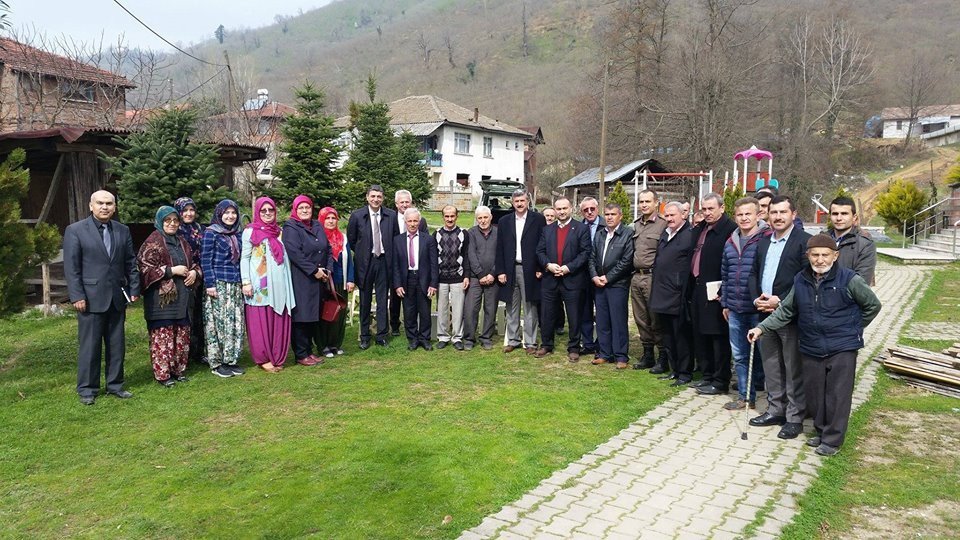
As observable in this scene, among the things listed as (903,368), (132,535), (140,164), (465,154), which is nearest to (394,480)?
(132,535)

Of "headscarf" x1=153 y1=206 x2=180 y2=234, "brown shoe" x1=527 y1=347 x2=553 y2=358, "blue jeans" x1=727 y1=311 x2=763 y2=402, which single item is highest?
"headscarf" x1=153 y1=206 x2=180 y2=234

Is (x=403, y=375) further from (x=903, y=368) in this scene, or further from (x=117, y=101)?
(x=117, y=101)

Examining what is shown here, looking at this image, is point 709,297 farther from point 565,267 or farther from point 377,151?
point 377,151

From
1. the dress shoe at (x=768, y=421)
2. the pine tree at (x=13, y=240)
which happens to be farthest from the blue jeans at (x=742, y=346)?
the pine tree at (x=13, y=240)

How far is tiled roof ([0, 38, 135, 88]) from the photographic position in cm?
1908

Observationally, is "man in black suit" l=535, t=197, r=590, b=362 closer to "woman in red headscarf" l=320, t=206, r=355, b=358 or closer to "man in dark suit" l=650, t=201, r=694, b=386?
"man in dark suit" l=650, t=201, r=694, b=386

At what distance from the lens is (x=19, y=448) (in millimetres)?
4836

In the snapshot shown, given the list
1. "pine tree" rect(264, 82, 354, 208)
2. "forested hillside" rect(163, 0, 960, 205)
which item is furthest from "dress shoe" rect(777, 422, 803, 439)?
"forested hillside" rect(163, 0, 960, 205)

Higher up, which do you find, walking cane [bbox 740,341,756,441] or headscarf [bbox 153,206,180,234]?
headscarf [bbox 153,206,180,234]

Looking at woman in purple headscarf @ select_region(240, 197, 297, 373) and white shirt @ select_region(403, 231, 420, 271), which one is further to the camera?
white shirt @ select_region(403, 231, 420, 271)

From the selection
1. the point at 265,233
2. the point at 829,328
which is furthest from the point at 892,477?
the point at 265,233

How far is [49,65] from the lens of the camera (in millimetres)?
19906

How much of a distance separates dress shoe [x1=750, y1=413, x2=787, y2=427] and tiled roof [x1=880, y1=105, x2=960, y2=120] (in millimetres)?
58835

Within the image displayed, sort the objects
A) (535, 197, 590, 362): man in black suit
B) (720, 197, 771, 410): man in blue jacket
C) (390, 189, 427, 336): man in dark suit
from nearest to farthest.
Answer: (720, 197, 771, 410): man in blue jacket, (535, 197, 590, 362): man in black suit, (390, 189, 427, 336): man in dark suit
